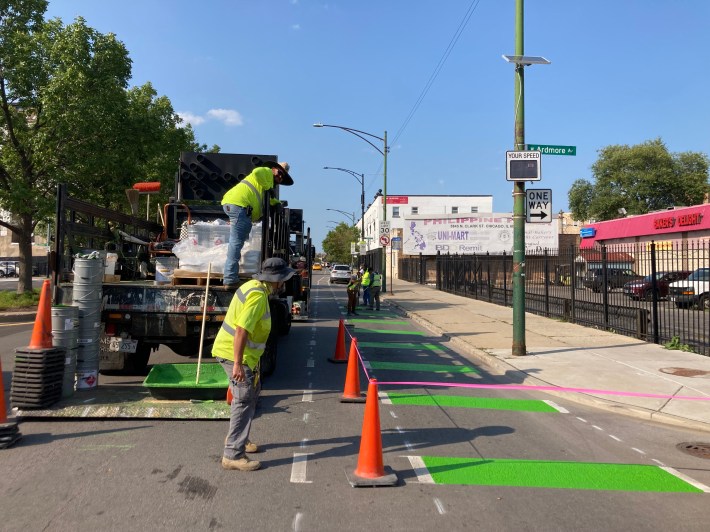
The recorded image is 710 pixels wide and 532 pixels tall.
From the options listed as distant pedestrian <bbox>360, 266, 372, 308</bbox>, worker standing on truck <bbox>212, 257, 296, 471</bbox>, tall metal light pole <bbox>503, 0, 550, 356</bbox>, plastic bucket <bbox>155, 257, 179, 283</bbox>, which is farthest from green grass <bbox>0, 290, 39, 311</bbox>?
worker standing on truck <bbox>212, 257, 296, 471</bbox>

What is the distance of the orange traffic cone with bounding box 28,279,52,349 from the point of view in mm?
5871

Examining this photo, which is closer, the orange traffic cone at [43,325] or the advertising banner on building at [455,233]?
the orange traffic cone at [43,325]

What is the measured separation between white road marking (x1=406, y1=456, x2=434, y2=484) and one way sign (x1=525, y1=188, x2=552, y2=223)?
6464mm

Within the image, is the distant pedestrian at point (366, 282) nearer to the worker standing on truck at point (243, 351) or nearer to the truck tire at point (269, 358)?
the truck tire at point (269, 358)

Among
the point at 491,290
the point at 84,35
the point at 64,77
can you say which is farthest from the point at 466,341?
the point at 84,35

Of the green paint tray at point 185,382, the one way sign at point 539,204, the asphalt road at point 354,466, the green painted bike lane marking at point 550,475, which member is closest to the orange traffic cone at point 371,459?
the asphalt road at point 354,466

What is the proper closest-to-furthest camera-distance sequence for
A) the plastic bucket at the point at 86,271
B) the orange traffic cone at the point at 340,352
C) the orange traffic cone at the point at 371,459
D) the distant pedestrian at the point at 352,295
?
the orange traffic cone at the point at 371,459, the plastic bucket at the point at 86,271, the orange traffic cone at the point at 340,352, the distant pedestrian at the point at 352,295

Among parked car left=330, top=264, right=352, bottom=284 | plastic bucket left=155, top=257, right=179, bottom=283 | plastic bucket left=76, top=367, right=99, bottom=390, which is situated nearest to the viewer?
plastic bucket left=76, top=367, right=99, bottom=390

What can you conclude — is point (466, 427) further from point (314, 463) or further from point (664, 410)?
point (664, 410)

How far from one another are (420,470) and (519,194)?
22.2ft

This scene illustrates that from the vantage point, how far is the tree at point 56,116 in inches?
716

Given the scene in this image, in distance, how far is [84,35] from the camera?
62.6 feet

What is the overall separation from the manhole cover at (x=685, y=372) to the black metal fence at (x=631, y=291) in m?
1.78

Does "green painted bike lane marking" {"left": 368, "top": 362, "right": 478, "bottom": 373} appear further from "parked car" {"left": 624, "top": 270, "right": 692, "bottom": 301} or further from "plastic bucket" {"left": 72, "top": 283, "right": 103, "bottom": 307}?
"parked car" {"left": 624, "top": 270, "right": 692, "bottom": 301}
